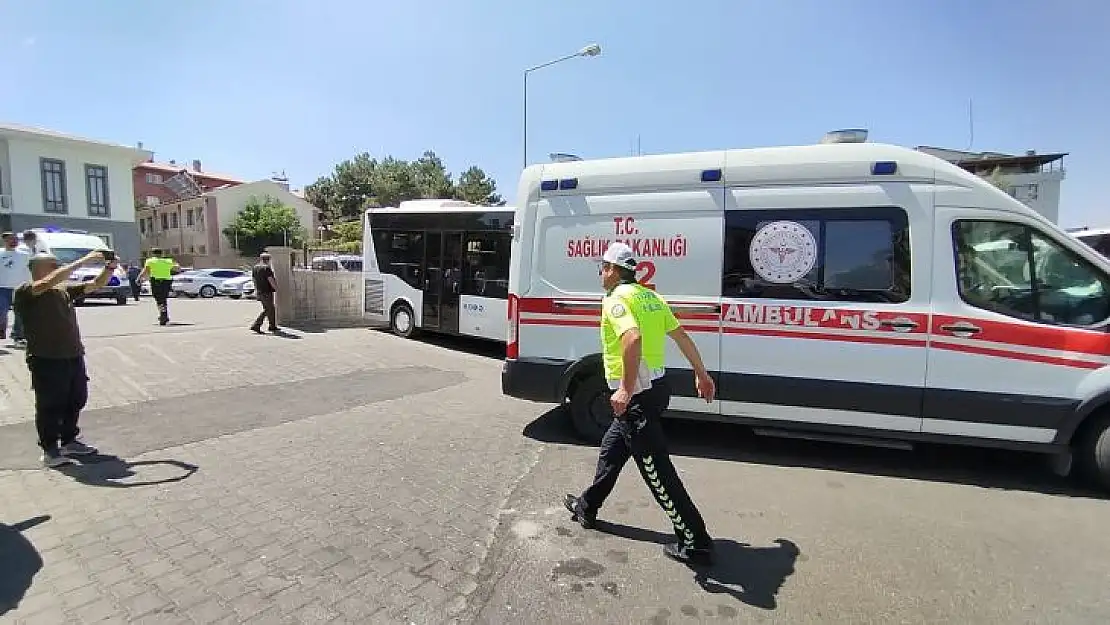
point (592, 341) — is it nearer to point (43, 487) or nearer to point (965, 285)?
point (965, 285)

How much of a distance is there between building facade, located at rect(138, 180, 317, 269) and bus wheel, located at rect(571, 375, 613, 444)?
4157 cm

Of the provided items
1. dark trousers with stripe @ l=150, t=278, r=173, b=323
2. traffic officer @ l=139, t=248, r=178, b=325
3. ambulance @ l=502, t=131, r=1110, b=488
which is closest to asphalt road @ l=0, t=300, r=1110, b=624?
ambulance @ l=502, t=131, r=1110, b=488

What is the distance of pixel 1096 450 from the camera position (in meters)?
4.23

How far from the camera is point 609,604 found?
2932 millimetres

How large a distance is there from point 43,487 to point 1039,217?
7660 mm

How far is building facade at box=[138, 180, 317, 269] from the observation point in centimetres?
4475

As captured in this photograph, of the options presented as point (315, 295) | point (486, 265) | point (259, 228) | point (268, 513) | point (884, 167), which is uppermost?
point (259, 228)

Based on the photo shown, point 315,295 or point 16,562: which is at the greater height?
point 315,295

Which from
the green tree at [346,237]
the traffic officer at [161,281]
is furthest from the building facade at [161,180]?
the traffic officer at [161,281]

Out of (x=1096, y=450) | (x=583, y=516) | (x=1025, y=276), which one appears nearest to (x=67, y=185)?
(x=583, y=516)

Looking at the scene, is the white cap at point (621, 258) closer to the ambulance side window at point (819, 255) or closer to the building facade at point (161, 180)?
the ambulance side window at point (819, 255)

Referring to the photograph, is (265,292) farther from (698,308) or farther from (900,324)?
(900,324)

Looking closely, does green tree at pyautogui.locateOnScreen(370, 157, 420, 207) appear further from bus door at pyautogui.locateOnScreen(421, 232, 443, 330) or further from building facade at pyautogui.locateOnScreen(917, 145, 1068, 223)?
building facade at pyautogui.locateOnScreen(917, 145, 1068, 223)

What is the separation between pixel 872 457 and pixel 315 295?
12246 millimetres
